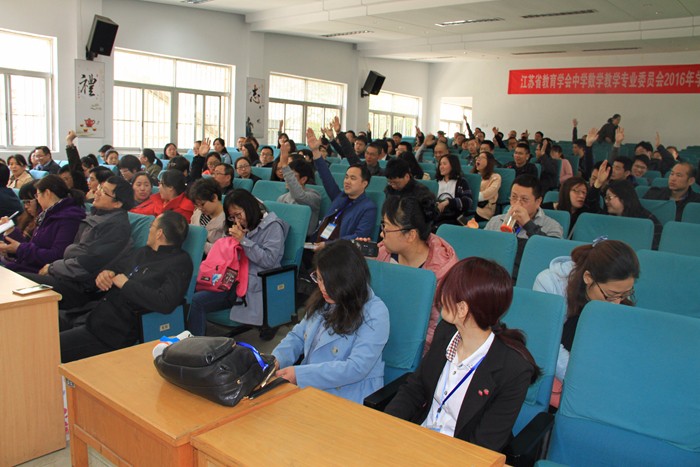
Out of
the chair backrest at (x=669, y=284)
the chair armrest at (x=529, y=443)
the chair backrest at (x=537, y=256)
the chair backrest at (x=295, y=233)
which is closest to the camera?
the chair armrest at (x=529, y=443)

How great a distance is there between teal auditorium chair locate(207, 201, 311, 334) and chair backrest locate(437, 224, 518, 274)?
102 cm

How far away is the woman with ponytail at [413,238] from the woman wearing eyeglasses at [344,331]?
0.52 metres

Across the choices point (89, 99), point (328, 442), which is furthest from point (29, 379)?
point (89, 99)

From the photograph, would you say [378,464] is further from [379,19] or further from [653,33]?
[653,33]

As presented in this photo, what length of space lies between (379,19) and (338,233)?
7.64 m

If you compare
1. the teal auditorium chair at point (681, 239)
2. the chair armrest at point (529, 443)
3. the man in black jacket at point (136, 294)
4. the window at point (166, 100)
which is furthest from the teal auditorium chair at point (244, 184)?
the window at point (166, 100)

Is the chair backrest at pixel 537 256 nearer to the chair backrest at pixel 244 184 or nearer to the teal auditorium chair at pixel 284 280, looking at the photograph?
the teal auditorium chair at pixel 284 280

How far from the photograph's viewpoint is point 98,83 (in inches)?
390

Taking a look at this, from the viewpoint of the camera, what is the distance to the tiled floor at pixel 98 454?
166cm

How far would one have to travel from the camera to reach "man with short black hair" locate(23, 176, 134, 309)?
3250 mm

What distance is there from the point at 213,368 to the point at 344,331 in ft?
2.20

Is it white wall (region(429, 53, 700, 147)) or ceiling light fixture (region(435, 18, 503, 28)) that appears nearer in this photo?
ceiling light fixture (region(435, 18, 503, 28))

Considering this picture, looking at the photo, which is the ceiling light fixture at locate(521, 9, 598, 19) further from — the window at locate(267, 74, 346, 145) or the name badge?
the name badge

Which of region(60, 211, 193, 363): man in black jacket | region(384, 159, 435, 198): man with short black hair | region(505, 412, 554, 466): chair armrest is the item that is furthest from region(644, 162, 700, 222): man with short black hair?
region(60, 211, 193, 363): man in black jacket
